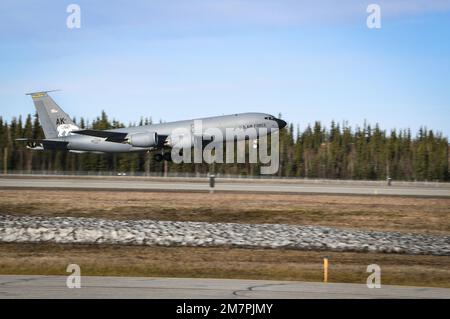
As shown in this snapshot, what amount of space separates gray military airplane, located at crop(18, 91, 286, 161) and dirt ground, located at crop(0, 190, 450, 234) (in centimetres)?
1368

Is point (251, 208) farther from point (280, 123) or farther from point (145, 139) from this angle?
point (280, 123)

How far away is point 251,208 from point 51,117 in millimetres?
34315

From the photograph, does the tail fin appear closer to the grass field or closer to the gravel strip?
the grass field

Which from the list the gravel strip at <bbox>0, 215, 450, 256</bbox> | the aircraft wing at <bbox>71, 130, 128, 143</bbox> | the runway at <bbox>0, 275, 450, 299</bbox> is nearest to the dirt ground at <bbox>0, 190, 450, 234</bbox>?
the gravel strip at <bbox>0, 215, 450, 256</bbox>

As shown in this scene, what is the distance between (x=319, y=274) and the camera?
26.4 m

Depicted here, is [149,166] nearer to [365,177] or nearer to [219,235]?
→ [365,177]

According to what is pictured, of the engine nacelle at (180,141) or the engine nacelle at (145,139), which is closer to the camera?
the engine nacelle at (180,141)

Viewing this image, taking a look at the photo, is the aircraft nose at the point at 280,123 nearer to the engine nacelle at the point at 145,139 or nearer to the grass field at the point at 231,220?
the engine nacelle at the point at 145,139

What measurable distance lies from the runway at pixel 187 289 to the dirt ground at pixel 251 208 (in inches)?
742

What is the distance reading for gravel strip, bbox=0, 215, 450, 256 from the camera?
34.1 metres

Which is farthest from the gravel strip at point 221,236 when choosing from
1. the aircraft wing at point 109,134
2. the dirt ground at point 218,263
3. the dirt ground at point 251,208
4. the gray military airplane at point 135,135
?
the aircraft wing at point 109,134

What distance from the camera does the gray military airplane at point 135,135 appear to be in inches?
2470
